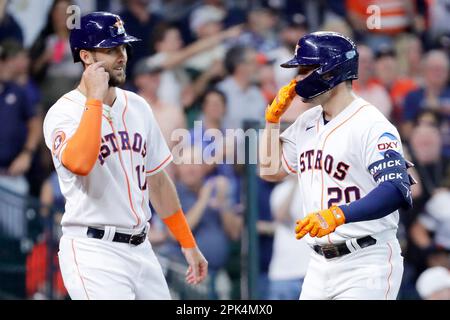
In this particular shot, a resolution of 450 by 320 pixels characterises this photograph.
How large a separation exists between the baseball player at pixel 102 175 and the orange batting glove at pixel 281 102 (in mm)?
674

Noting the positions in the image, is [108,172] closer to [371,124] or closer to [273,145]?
[273,145]

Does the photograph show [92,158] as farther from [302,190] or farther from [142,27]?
[142,27]

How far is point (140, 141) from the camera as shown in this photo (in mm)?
4773

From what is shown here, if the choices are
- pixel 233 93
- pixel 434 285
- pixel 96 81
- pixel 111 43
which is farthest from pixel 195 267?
pixel 233 93

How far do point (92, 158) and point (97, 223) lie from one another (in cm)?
38

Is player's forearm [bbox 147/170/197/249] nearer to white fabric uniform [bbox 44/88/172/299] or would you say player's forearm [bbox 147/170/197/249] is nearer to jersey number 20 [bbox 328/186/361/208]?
white fabric uniform [bbox 44/88/172/299]

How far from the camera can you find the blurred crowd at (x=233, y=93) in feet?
24.3

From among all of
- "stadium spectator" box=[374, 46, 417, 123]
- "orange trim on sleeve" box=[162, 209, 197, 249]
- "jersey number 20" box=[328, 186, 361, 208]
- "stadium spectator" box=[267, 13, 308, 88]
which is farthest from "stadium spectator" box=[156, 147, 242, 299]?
"jersey number 20" box=[328, 186, 361, 208]

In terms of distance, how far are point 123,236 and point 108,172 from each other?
1.05ft

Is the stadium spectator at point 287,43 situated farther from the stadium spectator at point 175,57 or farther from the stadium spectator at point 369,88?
the stadium spectator at point 369,88

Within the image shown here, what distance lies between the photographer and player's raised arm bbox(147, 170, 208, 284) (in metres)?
5.05

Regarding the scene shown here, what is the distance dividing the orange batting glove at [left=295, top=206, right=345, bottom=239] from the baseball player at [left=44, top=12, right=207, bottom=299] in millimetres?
873

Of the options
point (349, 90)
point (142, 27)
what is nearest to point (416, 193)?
point (142, 27)

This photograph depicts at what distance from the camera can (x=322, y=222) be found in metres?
4.26
